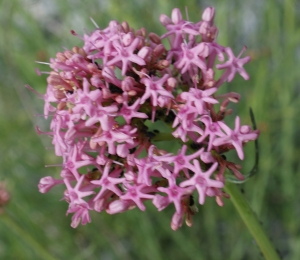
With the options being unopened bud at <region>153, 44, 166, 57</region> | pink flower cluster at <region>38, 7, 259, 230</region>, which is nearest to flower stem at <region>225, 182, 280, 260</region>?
pink flower cluster at <region>38, 7, 259, 230</region>

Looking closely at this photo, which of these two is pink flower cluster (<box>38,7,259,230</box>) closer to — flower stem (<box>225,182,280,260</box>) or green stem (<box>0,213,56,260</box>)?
flower stem (<box>225,182,280,260</box>)

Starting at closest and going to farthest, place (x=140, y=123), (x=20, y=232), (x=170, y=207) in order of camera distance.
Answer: (x=140, y=123) → (x=20, y=232) → (x=170, y=207)

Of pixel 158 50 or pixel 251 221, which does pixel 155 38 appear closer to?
pixel 158 50

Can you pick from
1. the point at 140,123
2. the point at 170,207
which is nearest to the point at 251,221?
the point at 140,123

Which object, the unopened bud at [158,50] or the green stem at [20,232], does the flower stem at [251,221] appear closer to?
the unopened bud at [158,50]

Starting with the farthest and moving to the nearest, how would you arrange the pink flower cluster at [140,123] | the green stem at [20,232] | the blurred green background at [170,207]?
the blurred green background at [170,207]
the green stem at [20,232]
the pink flower cluster at [140,123]

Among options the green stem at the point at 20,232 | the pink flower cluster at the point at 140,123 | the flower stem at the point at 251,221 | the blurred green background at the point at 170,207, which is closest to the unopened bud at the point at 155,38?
the pink flower cluster at the point at 140,123
